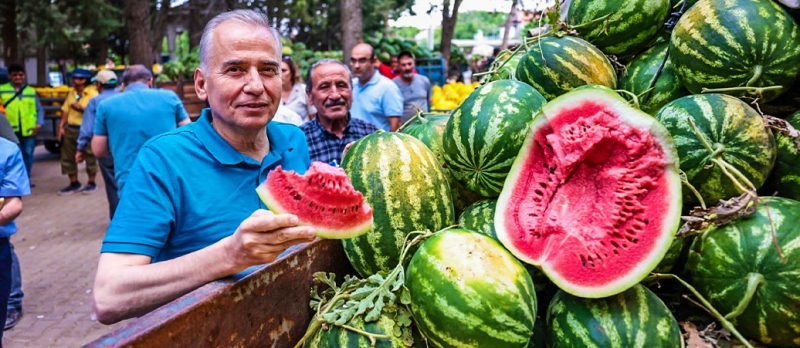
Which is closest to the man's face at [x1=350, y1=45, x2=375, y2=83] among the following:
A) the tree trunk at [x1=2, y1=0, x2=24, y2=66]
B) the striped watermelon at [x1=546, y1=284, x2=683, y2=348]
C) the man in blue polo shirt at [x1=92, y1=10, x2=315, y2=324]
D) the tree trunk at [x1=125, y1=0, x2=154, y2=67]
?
the man in blue polo shirt at [x1=92, y1=10, x2=315, y2=324]

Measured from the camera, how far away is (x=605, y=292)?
154 centimetres

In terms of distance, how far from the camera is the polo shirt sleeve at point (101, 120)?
588cm

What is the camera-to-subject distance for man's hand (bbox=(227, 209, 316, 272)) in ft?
4.91

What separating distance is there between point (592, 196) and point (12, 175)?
4046 mm

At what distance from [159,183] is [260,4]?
21433 mm

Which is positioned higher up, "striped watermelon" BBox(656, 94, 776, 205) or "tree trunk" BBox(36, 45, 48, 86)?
"striped watermelon" BBox(656, 94, 776, 205)

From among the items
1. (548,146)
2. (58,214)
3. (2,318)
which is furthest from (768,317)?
(58,214)

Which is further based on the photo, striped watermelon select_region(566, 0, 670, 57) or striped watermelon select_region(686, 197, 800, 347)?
striped watermelon select_region(566, 0, 670, 57)

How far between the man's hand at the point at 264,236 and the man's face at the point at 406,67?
7047 millimetres

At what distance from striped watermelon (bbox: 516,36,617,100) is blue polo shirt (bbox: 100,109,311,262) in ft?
4.15

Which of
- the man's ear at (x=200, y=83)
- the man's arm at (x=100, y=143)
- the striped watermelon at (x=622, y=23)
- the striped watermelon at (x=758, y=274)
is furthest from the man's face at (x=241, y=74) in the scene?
the man's arm at (x=100, y=143)

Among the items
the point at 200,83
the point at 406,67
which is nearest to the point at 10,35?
the point at 406,67

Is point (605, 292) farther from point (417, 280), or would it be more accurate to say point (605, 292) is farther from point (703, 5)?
point (703, 5)

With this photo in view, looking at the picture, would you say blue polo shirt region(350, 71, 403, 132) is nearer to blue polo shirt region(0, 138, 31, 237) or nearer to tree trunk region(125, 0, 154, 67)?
blue polo shirt region(0, 138, 31, 237)
